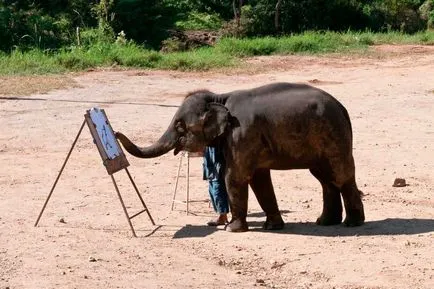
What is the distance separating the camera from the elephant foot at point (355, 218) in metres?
11.0

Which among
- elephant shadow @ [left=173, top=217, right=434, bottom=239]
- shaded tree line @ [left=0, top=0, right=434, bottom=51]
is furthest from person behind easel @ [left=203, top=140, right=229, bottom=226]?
shaded tree line @ [left=0, top=0, right=434, bottom=51]

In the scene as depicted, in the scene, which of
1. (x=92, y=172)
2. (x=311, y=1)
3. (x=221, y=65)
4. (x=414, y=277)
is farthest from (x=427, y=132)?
(x=311, y=1)

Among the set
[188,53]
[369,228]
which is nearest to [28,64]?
[188,53]

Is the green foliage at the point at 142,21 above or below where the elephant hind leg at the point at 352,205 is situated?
below

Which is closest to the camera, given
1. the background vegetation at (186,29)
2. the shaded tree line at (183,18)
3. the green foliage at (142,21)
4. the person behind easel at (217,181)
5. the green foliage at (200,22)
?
the person behind easel at (217,181)

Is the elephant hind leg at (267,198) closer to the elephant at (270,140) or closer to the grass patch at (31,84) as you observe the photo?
the elephant at (270,140)

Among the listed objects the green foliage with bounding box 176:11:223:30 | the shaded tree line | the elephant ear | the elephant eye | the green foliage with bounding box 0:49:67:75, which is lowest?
the green foliage with bounding box 176:11:223:30

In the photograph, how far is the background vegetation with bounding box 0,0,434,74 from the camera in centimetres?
2784

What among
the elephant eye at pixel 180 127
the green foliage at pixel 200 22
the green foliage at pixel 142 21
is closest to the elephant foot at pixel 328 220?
the elephant eye at pixel 180 127

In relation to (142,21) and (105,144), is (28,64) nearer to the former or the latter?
(142,21)

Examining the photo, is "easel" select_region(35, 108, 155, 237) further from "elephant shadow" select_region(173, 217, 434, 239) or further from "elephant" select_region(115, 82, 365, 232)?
"elephant shadow" select_region(173, 217, 434, 239)

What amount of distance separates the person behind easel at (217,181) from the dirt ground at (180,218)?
0.98ft

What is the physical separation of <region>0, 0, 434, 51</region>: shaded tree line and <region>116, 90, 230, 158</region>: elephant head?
2053 cm

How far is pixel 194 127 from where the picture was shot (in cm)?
1100
